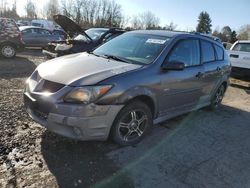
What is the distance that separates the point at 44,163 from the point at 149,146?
63.5 inches

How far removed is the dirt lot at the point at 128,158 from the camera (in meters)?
3.39

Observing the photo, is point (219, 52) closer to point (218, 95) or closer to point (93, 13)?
point (218, 95)

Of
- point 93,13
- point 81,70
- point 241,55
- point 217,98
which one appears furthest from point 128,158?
point 93,13

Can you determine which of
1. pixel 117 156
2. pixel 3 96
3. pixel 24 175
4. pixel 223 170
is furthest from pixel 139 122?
pixel 3 96

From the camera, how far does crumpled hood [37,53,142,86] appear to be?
12.2 feet

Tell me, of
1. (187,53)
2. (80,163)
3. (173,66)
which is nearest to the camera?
(80,163)

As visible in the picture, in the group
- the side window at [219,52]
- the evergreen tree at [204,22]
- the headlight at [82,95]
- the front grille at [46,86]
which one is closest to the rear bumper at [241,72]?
the side window at [219,52]

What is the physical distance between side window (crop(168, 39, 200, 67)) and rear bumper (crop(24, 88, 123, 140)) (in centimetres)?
154

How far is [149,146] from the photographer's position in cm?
441

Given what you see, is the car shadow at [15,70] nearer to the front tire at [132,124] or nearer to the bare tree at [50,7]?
the front tire at [132,124]

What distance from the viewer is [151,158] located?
4.04 m

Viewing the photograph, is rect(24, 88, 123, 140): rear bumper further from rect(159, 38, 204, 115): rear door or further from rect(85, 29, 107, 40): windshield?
rect(85, 29, 107, 40): windshield

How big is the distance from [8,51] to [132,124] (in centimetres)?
982

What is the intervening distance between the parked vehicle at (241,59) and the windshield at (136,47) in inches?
267
